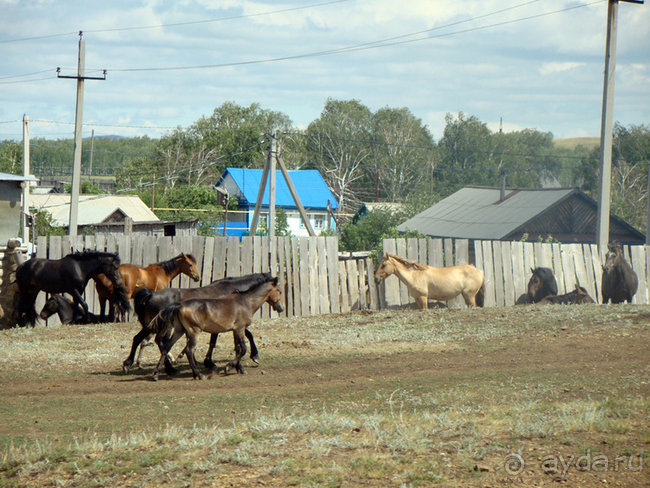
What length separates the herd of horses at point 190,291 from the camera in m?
10.7

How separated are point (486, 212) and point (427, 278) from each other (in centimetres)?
2423

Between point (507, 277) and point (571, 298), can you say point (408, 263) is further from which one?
point (571, 298)

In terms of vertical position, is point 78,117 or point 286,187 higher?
point 286,187

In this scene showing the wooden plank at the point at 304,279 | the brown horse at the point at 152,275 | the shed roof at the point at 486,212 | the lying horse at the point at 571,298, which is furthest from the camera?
the shed roof at the point at 486,212

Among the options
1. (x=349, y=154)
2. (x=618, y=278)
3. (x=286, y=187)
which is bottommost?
(x=618, y=278)

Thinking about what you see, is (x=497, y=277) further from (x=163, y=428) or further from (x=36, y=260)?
(x=163, y=428)

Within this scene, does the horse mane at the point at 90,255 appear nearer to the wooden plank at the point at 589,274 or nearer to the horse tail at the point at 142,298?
the horse tail at the point at 142,298

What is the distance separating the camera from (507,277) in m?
19.3

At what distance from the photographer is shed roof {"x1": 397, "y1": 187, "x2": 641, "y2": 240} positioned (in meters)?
36.0

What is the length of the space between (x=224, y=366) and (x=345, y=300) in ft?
23.4

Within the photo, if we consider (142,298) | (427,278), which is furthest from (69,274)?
(427,278)

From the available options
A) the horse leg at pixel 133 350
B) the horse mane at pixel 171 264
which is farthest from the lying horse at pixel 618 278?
the horse leg at pixel 133 350

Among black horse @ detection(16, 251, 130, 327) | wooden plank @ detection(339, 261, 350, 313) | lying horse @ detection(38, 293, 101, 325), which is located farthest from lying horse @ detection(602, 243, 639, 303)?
lying horse @ detection(38, 293, 101, 325)

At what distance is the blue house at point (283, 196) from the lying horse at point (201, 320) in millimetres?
50583
